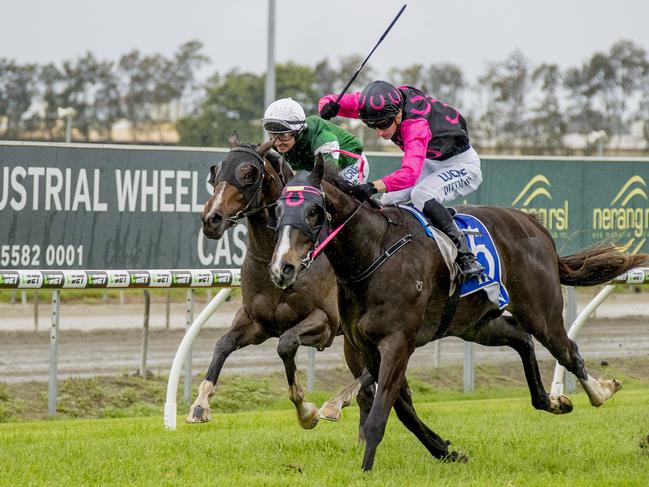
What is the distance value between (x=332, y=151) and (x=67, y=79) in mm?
23784

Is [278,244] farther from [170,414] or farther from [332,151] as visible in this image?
[170,414]

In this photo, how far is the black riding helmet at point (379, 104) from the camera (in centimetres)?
595

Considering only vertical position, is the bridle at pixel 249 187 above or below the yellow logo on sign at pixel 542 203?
above

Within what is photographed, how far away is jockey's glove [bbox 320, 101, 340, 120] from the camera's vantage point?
6520 millimetres

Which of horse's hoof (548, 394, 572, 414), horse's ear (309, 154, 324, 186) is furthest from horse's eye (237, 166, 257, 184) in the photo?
horse's hoof (548, 394, 572, 414)

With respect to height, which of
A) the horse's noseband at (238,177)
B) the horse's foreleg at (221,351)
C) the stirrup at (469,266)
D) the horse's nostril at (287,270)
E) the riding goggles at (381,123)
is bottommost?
the horse's foreleg at (221,351)

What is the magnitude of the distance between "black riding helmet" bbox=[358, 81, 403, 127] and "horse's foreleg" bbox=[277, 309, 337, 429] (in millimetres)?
1332

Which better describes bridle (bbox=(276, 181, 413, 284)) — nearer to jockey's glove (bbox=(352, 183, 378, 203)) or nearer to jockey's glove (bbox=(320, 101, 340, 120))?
jockey's glove (bbox=(352, 183, 378, 203))

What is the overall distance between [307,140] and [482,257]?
1297 mm

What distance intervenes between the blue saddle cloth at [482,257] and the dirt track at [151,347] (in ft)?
16.8

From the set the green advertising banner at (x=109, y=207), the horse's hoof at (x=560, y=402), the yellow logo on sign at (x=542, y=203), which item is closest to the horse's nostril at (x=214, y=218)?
the horse's hoof at (x=560, y=402)

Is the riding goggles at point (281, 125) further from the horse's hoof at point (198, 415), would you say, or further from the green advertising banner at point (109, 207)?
the green advertising banner at point (109, 207)

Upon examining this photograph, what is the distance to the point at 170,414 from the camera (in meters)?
7.48

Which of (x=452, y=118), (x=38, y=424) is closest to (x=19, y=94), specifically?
(x=38, y=424)
